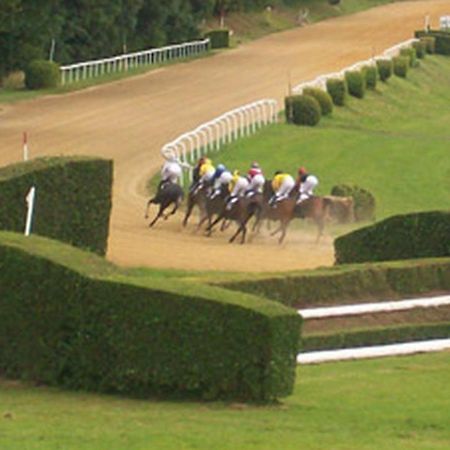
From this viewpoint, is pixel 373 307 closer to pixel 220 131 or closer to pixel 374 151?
pixel 220 131

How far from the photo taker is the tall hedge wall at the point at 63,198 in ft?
57.0

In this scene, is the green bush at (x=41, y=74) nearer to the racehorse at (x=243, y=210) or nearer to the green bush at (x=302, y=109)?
the green bush at (x=302, y=109)

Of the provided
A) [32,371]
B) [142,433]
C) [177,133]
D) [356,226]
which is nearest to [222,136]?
[177,133]

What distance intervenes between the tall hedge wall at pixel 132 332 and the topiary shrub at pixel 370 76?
36587 millimetres

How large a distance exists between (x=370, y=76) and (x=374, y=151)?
37.0 ft

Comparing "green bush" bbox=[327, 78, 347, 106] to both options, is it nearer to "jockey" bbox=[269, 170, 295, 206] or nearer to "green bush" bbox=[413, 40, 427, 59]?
"green bush" bbox=[413, 40, 427, 59]

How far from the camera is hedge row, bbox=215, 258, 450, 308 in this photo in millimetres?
15758

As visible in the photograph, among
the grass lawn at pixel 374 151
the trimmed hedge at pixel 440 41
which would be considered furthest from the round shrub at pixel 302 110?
the trimmed hedge at pixel 440 41

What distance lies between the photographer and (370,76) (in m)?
48.6

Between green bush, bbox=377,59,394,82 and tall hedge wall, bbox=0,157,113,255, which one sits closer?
tall hedge wall, bbox=0,157,113,255

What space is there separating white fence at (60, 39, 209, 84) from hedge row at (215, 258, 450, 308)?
1209 inches

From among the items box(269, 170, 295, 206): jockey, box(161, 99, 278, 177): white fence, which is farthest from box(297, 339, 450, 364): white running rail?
→ box(161, 99, 278, 177): white fence

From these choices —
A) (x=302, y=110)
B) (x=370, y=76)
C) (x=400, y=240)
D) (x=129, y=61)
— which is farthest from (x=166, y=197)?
(x=129, y=61)

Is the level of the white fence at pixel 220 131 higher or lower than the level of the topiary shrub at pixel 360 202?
lower
